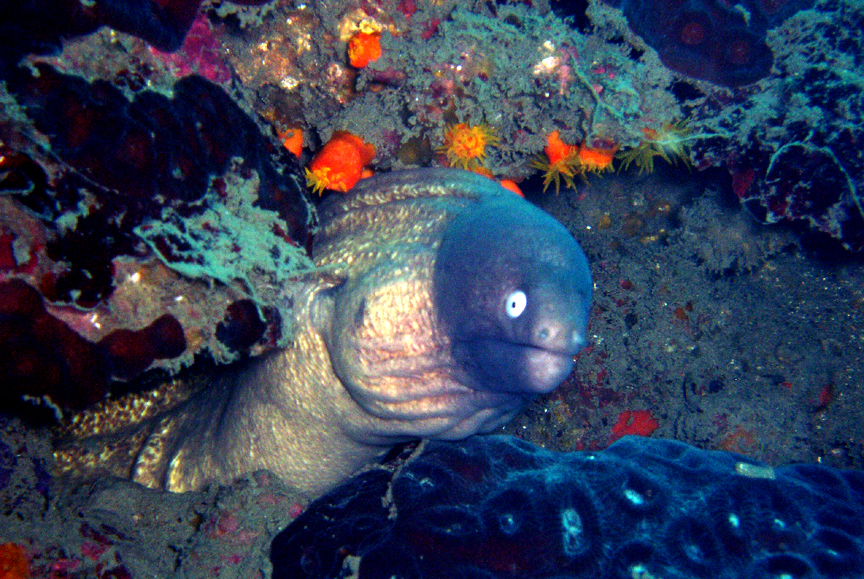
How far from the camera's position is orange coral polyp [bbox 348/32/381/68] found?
8.70ft

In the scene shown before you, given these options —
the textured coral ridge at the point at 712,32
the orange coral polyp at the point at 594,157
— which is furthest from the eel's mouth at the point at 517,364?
the textured coral ridge at the point at 712,32

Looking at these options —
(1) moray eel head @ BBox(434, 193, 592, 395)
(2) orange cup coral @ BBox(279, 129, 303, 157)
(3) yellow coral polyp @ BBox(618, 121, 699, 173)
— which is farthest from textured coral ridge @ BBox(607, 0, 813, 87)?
(2) orange cup coral @ BBox(279, 129, 303, 157)

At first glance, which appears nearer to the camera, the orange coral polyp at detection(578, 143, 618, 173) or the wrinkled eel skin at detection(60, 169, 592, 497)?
the wrinkled eel skin at detection(60, 169, 592, 497)

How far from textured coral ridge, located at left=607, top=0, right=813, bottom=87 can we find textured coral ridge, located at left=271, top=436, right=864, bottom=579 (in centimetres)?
274

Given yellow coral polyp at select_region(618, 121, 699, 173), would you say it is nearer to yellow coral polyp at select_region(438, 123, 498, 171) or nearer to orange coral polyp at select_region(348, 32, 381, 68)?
yellow coral polyp at select_region(438, 123, 498, 171)

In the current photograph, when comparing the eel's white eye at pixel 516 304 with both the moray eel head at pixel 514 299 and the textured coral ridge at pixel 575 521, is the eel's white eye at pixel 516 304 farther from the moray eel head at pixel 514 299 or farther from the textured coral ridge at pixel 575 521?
the textured coral ridge at pixel 575 521

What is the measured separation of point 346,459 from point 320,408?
0.55m

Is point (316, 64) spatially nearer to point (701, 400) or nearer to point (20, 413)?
point (20, 413)

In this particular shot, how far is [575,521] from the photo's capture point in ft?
7.04

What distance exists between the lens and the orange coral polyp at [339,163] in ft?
9.19

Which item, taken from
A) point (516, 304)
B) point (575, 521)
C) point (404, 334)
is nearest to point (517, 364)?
point (516, 304)

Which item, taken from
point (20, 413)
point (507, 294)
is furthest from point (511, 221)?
point (20, 413)

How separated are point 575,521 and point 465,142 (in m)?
2.33

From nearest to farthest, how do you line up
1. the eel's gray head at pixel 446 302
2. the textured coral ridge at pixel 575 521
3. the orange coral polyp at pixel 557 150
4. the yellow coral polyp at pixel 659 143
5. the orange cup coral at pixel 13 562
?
the orange cup coral at pixel 13 562
the eel's gray head at pixel 446 302
the textured coral ridge at pixel 575 521
the orange coral polyp at pixel 557 150
the yellow coral polyp at pixel 659 143
